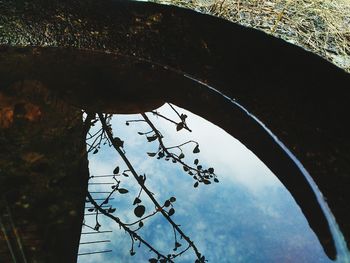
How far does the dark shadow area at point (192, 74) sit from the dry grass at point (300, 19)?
6 centimetres

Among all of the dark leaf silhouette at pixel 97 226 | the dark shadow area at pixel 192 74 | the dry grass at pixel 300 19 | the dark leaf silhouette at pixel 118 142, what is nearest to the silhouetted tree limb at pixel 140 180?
the dark leaf silhouette at pixel 118 142

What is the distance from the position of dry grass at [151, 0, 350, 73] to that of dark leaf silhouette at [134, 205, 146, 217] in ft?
3.38

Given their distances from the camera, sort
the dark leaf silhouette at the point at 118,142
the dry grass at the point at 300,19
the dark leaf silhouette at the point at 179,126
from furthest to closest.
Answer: the dark leaf silhouette at the point at 179,126, the dark leaf silhouette at the point at 118,142, the dry grass at the point at 300,19

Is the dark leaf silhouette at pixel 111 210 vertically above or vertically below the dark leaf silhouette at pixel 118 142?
below

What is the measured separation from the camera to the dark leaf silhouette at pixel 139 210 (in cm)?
164

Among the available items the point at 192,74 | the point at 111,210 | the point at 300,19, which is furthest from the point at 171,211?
the point at 300,19

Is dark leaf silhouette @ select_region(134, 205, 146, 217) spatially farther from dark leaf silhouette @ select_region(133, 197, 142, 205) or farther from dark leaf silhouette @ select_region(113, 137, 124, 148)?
dark leaf silhouette @ select_region(113, 137, 124, 148)

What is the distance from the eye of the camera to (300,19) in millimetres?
1846

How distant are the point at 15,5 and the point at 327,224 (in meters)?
2.10

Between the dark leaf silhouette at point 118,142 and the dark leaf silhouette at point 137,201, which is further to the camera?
the dark leaf silhouette at point 118,142

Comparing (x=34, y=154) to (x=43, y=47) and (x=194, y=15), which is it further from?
(x=194, y=15)

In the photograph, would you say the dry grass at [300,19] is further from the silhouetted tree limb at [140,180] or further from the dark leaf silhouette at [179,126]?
the silhouetted tree limb at [140,180]

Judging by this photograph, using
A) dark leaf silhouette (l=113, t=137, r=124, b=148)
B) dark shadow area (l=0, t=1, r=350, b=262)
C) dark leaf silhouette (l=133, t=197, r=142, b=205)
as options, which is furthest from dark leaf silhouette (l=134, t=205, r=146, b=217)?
dark leaf silhouette (l=113, t=137, r=124, b=148)

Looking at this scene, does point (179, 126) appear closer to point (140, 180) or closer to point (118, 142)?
point (118, 142)
